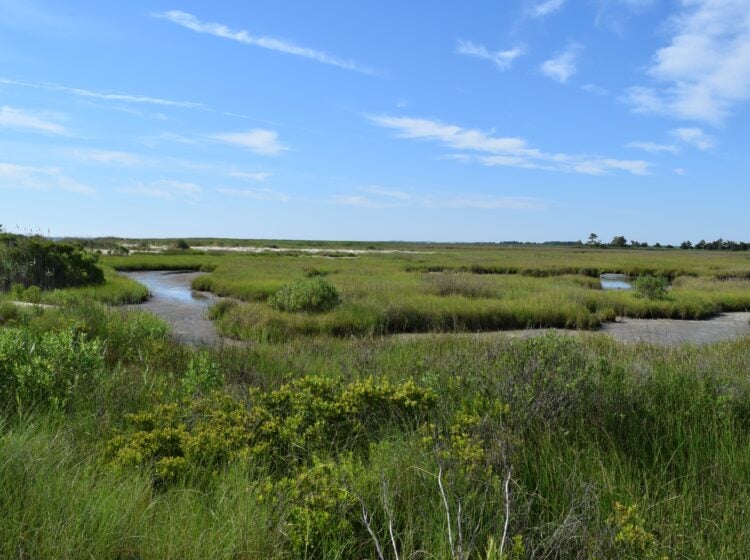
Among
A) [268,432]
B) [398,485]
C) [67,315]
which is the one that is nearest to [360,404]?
[268,432]

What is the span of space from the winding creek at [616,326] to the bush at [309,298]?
2.41 m

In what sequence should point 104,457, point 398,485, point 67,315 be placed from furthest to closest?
point 67,315
point 104,457
point 398,485

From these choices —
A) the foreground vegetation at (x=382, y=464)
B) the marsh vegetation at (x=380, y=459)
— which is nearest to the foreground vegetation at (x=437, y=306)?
the marsh vegetation at (x=380, y=459)

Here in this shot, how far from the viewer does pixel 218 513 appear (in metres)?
3.17

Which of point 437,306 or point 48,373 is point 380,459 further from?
point 437,306

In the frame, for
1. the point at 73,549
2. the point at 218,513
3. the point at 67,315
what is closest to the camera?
the point at 73,549

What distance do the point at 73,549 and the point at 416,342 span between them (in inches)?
358

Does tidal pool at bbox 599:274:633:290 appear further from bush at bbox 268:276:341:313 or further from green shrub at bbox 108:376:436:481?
green shrub at bbox 108:376:436:481

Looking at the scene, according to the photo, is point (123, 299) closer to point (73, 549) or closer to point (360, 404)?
point (360, 404)

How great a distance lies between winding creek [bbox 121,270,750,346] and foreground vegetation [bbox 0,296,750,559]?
7.34m

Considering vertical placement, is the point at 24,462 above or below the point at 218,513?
above

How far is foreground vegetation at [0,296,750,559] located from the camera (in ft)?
9.44

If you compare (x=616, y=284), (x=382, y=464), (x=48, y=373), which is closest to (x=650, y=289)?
(x=616, y=284)

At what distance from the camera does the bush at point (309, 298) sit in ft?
55.4
